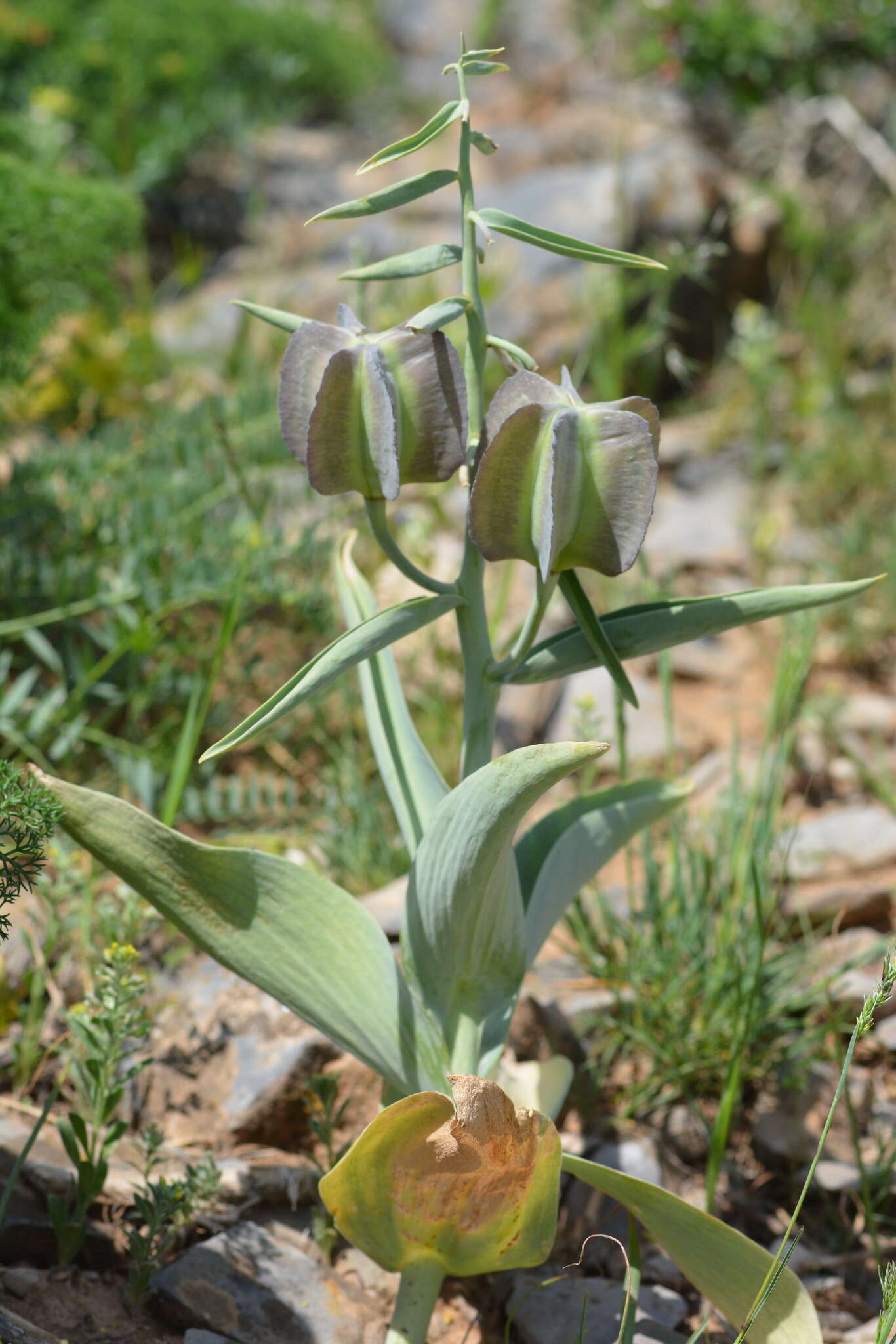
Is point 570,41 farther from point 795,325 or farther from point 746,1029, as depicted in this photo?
point 746,1029

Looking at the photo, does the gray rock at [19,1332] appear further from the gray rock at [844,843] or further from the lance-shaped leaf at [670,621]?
the gray rock at [844,843]

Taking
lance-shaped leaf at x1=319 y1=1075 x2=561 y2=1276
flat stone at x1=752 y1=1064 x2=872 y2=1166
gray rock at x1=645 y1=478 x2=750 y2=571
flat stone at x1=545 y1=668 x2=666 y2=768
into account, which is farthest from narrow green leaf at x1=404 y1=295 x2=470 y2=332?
gray rock at x1=645 y1=478 x2=750 y2=571

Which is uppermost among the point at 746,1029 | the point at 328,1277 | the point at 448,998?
the point at 448,998

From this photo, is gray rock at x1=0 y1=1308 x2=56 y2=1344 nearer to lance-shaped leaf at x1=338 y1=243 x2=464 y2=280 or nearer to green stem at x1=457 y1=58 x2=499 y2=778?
green stem at x1=457 y1=58 x2=499 y2=778

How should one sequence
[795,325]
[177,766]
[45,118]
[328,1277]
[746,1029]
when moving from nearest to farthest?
[328,1277], [746,1029], [177,766], [45,118], [795,325]

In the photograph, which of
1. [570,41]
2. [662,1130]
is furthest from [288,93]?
[662,1130]

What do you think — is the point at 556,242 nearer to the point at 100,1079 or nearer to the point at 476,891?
the point at 476,891

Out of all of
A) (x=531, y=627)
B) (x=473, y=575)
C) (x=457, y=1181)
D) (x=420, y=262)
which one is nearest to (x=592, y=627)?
(x=531, y=627)
